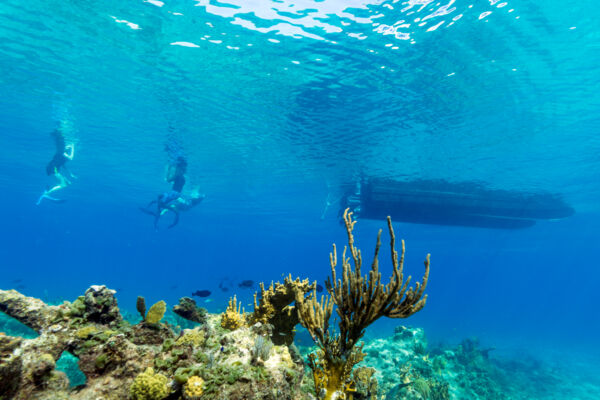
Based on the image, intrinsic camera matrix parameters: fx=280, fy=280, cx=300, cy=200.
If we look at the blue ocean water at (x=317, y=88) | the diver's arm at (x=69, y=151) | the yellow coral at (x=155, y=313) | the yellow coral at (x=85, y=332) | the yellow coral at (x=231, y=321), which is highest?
the diver's arm at (x=69, y=151)

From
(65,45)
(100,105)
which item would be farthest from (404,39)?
(100,105)

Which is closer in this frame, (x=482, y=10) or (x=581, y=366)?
(x=482, y=10)

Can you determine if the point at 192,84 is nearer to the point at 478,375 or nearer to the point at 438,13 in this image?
the point at 438,13

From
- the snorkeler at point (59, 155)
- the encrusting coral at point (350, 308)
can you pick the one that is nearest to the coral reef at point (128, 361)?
the encrusting coral at point (350, 308)

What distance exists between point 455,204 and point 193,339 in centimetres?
2317

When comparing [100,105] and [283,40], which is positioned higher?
[100,105]

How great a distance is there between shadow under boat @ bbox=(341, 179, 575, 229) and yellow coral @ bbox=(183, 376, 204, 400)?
68.0ft

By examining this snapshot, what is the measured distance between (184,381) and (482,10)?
13.0 m

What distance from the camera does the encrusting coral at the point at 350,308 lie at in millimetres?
2982

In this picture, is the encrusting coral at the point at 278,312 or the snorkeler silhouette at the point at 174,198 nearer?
the encrusting coral at the point at 278,312

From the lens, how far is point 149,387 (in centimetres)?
312

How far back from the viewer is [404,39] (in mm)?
10781

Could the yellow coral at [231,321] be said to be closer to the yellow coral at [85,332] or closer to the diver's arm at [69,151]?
the yellow coral at [85,332]

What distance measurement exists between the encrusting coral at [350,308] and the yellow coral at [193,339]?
5.72 feet
